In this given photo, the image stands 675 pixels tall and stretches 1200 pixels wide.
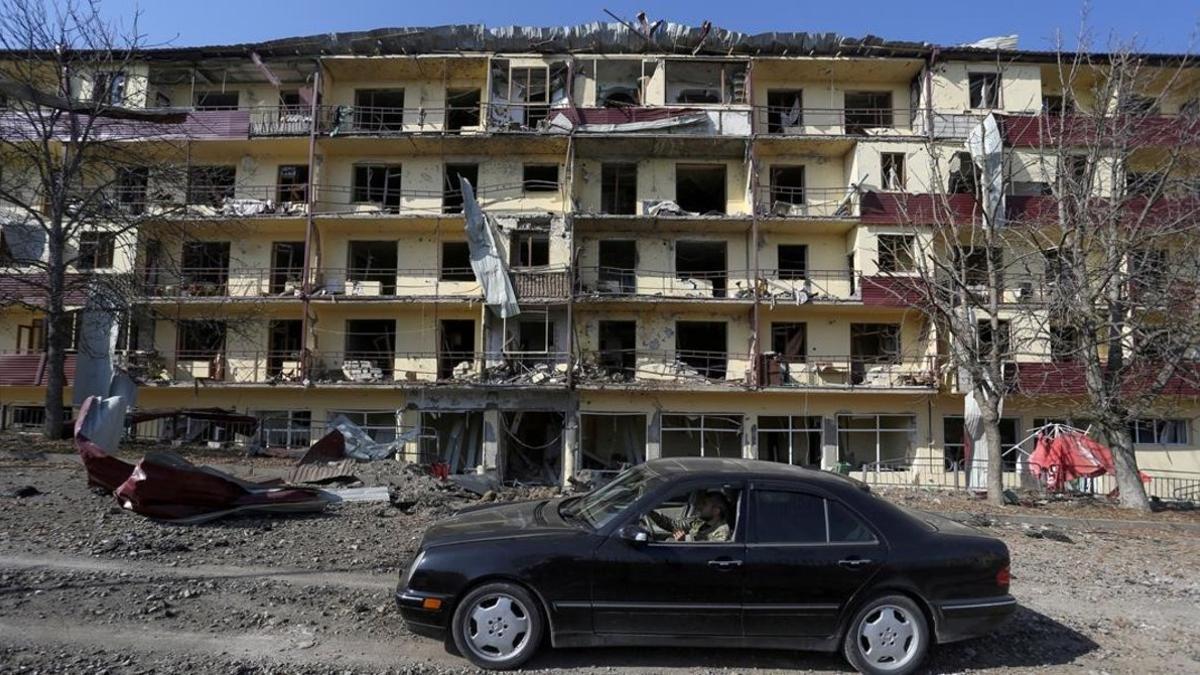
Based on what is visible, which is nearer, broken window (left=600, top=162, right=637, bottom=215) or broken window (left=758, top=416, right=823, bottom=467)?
broken window (left=758, top=416, right=823, bottom=467)

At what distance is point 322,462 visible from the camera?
15.0 m

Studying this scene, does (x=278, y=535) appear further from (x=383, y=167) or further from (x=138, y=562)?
(x=383, y=167)

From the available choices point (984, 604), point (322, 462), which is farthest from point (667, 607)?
point (322, 462)

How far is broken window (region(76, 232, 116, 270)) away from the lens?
22.3 metres

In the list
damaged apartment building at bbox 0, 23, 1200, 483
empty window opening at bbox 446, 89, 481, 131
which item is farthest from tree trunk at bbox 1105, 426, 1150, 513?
empty window opening at bbox 446, 89, 481, 131

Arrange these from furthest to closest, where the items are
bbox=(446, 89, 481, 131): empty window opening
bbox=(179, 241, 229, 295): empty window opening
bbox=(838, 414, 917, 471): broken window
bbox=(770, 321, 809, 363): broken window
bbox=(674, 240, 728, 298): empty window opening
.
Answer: bbox=(446, 89, 481, 131): empty window opening
bbox=(674, 240, 728, 298): empty window opening
bbox=(770, 321, 809, 363): broken window
bbox=(179, 241, 229, 295): empty window opening
bbox=(838, 414, 917, 471): broken window

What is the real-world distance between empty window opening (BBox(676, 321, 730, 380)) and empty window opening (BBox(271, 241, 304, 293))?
14719 mm

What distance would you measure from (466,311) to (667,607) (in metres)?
22.5

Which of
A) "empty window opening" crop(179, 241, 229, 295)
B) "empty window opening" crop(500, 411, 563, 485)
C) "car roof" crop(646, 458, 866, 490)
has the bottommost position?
"empty window opening" crop(500, 411, 563, 485)

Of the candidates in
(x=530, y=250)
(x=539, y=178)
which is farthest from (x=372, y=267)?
(x=539, y=178)

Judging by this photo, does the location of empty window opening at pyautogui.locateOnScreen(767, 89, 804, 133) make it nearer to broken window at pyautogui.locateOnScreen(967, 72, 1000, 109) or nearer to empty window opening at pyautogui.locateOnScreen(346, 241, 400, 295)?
broken window at pyautogui.locateOnScreen(967, 72, 1000, 109)

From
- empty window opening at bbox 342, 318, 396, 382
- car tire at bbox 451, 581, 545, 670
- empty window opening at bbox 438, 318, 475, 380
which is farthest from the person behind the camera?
empty window opening at bbox 342, 318, 396, 382

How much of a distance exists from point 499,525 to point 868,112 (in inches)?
1060

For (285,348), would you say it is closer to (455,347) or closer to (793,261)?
(455,347)
